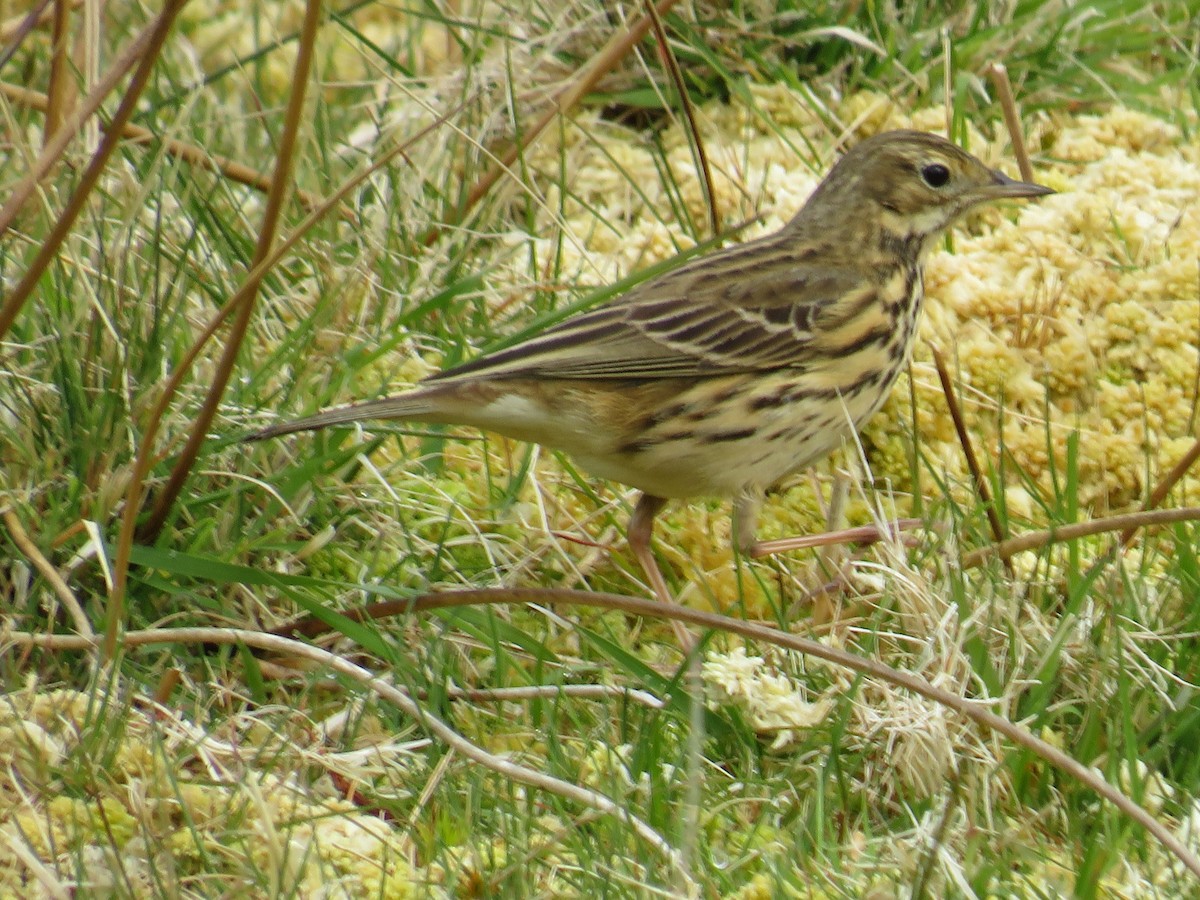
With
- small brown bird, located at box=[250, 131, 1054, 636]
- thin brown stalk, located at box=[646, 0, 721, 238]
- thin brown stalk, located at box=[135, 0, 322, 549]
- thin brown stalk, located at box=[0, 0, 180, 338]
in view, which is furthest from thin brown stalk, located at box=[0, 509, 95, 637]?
thin brown stalk, located at box=[646, 0, 721, 238]

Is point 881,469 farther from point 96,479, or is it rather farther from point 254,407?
point 96,479

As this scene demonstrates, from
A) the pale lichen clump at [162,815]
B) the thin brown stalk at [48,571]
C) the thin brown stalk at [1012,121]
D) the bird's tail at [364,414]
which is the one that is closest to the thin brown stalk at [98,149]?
the thin brown stalk at [48,571]

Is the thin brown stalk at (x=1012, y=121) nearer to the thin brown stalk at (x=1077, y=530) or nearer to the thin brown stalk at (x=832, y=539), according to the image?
the thin brown stalk at (x=832, y=539)

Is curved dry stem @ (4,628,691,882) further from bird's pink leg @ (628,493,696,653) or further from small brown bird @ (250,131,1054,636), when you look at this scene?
bird's pink leg @ (628,493,696,653)

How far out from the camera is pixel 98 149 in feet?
12.4

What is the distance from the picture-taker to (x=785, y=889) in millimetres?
3098

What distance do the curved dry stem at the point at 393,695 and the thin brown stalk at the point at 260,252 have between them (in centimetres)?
37

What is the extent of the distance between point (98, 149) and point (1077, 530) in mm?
2202

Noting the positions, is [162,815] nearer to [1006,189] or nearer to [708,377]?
[708,377]

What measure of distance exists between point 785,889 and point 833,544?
1.58m

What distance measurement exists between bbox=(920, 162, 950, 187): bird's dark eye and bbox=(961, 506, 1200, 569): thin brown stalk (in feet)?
4.35

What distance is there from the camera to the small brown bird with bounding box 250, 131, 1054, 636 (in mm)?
4453

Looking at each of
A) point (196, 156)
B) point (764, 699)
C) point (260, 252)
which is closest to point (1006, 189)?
point (764, 699)

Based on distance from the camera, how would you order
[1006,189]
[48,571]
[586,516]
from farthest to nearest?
[1006,189] < [586,516] < [48,571]
